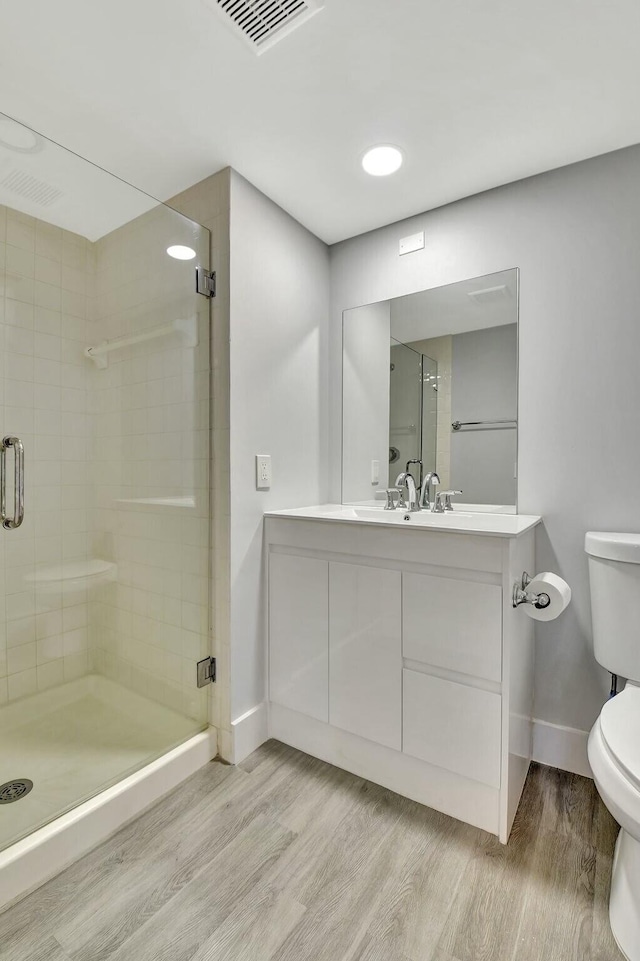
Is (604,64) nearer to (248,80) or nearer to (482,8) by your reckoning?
(482,8)

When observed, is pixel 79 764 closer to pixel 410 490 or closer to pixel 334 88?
pixel 410 490

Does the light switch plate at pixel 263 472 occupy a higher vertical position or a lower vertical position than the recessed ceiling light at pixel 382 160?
lower

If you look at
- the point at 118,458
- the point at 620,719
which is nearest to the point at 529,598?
the point at 620,719

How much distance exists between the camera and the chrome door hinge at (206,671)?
5.60 ft

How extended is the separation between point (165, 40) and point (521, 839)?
2.43m

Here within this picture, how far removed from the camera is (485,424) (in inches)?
71.6

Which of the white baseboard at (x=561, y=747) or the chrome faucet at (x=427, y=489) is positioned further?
the chrome faucet at (x=427, y=489)

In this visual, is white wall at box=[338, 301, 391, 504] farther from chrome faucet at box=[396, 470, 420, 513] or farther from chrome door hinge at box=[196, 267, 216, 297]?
chrome door hinge at box=[196, 267, 216, 297]

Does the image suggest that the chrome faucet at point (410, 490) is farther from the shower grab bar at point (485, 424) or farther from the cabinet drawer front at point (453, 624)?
the cabinet drawer front at point (453, 624)

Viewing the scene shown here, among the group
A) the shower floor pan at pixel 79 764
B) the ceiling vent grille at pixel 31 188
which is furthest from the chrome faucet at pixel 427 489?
the ceiling vent grille at pixel 31 188

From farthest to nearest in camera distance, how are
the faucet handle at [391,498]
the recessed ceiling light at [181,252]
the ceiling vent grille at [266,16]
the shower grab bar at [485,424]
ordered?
the faucet handle at [391,498] → the shower grab bar at [485,424] → the recessed ceiling light at [181,252] → the ceiling vent grille at [266,16]

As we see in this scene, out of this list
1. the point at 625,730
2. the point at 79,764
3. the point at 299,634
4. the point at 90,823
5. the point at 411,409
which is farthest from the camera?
the point at 411,409

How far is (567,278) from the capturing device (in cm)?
164

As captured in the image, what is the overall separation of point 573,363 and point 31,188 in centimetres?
185
